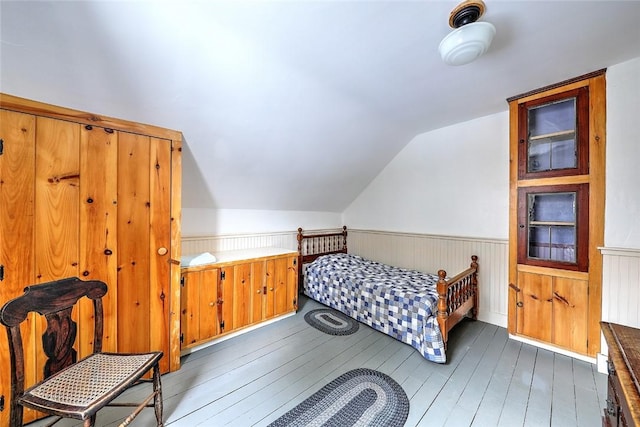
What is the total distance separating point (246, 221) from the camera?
3.43 m

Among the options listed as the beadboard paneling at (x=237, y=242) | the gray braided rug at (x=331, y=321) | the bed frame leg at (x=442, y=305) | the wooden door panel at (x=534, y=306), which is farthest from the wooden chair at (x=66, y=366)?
the wooden door panel at (x=534, y=306)

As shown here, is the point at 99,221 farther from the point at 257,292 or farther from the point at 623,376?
the point at 623,376

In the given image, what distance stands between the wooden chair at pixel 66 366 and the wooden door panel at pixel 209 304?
2.82 feet

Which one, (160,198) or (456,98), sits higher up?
(456,98)

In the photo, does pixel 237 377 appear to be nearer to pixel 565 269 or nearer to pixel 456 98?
pixel 565 269

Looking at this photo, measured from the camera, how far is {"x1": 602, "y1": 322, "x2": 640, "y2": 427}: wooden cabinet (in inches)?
32.0

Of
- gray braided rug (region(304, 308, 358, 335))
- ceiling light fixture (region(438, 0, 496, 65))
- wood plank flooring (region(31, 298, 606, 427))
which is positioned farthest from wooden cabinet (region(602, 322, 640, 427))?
gray braided rug (region(304, 308, 358, 335))

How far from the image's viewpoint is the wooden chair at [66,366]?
112 centimetres

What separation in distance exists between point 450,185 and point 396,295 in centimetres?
176

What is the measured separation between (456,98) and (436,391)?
2.65 meters

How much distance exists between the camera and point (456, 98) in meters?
2.50

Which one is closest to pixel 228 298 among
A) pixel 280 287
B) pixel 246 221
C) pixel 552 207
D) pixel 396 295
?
pixel 280 287

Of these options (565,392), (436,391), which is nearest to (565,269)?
(565,392)

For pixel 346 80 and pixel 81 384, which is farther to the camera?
pixel 346 80
